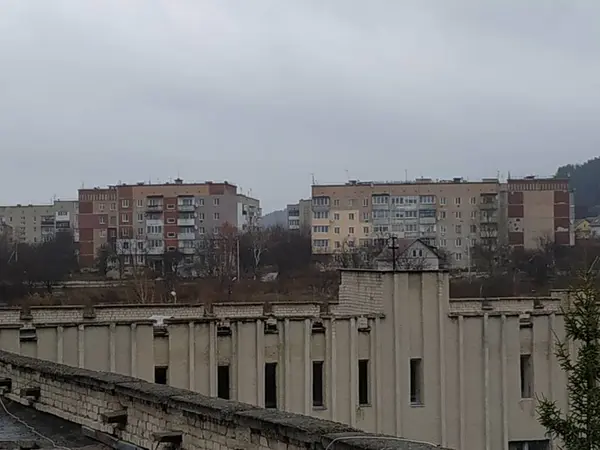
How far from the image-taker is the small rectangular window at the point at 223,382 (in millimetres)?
19641

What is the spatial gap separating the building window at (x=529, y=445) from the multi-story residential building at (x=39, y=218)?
11165 cm

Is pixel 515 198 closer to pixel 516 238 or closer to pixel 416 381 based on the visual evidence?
pixel 516 238

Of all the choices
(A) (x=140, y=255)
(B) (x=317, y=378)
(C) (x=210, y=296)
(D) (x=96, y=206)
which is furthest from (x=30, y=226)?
(B) (x=317, y=378)

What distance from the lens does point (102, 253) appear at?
88.3m

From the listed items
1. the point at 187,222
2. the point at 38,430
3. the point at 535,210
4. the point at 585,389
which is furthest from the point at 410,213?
the point at 38,430

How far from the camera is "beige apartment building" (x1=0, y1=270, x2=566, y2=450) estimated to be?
1898 centimetres

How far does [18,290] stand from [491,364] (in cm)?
4515

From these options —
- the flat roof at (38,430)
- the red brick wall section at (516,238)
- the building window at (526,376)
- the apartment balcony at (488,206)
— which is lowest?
the building window at (526,376)

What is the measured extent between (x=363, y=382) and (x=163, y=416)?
11937 mm

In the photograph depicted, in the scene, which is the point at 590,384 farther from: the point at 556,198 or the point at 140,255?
the point at 556,198

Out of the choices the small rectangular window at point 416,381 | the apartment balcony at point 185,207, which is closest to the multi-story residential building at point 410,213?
the apartment balcony at point 185,207

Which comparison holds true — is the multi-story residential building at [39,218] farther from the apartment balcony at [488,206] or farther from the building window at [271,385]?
the building window at [271,385]

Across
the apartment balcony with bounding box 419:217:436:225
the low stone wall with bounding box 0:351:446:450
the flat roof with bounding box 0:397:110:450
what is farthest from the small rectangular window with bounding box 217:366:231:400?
the apartment balcony with bounding box 419:217:436:225

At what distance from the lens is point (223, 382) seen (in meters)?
19.8
